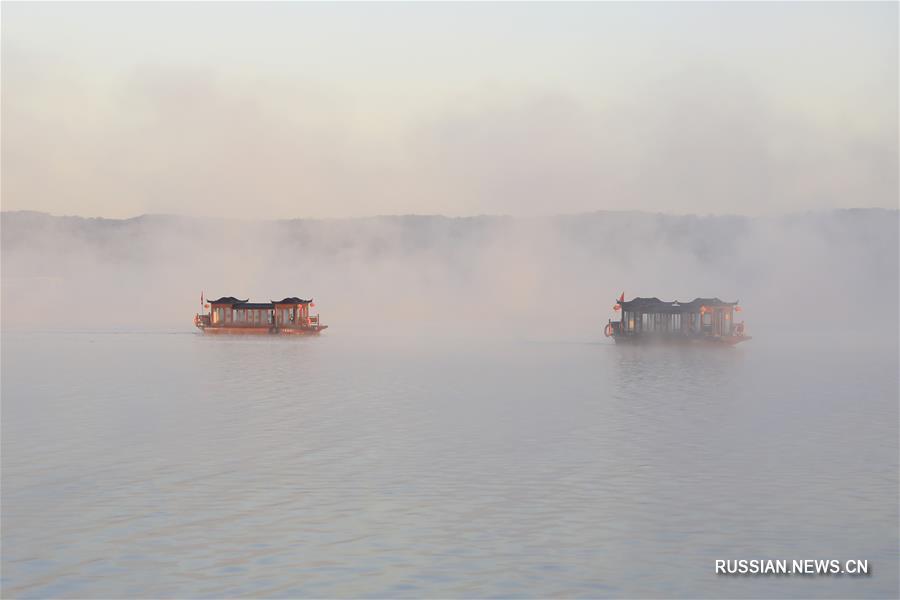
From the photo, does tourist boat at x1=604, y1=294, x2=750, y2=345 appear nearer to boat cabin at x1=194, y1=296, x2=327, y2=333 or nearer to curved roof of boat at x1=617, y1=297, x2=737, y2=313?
curved roof of boat at x1=617, y1=297, x2=737, y2=313

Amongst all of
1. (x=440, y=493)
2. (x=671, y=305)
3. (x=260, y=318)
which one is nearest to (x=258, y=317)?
(x=260, y=318)

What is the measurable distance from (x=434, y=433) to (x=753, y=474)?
10.8 meters

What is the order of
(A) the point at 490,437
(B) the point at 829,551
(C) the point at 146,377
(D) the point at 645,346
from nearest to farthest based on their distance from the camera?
(B) the point at 829,551 < (A) the point at 490,437 < (C) the point at 146,377 < (D) the point at 645,346

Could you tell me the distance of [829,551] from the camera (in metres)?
16.6

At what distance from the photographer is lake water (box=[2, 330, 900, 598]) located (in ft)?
49.3

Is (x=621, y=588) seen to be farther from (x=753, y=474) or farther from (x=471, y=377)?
(x=471, y=377)

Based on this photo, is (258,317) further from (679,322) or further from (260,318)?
(679,322)

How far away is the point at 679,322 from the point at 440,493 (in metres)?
85.7

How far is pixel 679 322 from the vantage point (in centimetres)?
10400

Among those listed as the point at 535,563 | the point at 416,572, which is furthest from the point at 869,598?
the point at 416,572

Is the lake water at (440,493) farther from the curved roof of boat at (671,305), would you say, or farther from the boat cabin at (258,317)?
the boat cabin at (258,317)

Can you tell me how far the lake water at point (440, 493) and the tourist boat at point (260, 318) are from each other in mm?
82037

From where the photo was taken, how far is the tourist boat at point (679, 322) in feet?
336

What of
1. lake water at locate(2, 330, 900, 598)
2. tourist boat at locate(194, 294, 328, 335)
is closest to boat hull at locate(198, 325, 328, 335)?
tourist boat at locate(194, 294, 328, 335)
